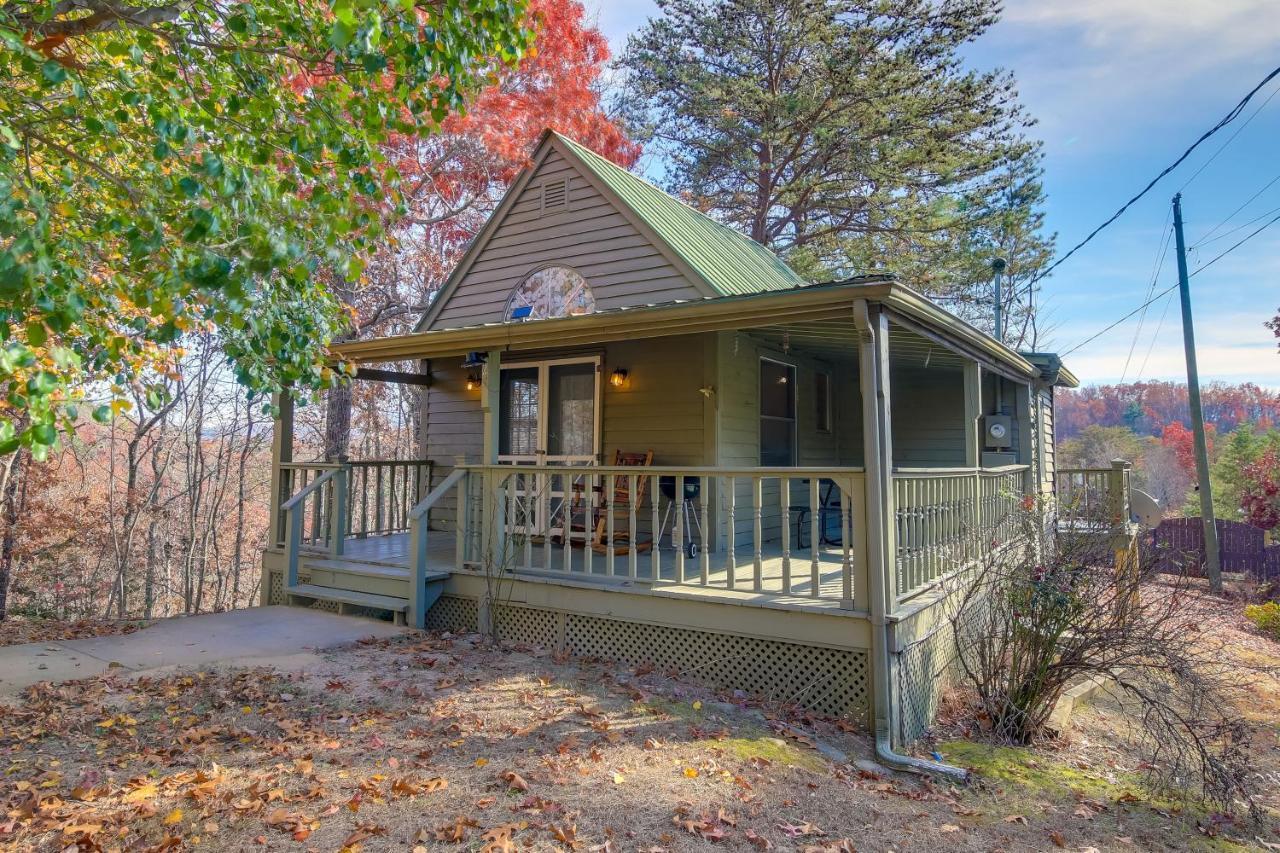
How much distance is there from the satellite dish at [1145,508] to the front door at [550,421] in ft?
29.9

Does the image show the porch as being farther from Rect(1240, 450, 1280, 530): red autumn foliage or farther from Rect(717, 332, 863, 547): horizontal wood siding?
Rect(1240, 450, 1280, 530): red autumn foliage

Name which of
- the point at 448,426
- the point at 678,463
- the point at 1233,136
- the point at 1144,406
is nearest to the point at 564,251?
the point at 448,426

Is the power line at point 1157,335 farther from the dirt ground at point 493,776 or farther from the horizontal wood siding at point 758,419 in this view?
the dirt ground at point 493,776

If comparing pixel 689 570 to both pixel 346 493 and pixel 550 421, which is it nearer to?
pixel 550 421

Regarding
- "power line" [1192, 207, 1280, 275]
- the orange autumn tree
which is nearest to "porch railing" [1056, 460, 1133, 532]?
"power line" [1192, 207, 1280, 275]

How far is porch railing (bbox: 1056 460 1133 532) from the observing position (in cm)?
569

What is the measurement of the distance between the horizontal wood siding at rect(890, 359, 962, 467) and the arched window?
4.51m

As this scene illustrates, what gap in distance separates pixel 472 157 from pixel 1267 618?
16.0m

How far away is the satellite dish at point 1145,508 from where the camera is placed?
11.5 meters

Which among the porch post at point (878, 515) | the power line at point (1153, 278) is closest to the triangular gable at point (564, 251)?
the porch post at point (878, 515)

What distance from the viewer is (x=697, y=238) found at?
30.4 ft

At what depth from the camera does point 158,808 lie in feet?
10.0

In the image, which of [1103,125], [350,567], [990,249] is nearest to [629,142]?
[990,249]

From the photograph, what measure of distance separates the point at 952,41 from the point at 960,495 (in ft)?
41.7
